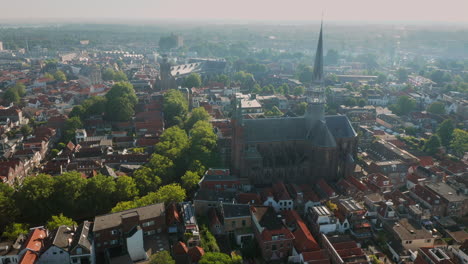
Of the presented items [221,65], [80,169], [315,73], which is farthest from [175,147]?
[221,65]

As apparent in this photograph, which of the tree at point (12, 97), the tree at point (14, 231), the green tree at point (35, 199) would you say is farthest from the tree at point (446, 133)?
the tree at point (12, 97)

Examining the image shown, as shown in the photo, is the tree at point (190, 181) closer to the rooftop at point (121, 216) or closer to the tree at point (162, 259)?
the rooftop at point (121, 216)

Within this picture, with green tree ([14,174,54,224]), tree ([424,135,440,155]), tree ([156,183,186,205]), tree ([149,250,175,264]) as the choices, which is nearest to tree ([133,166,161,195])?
tree ([156,183,186,205])

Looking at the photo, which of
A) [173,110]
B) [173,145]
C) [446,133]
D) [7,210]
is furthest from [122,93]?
[446,133]

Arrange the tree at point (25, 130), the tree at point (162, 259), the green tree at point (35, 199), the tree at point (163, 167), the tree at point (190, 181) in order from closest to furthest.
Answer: the tree at point (162, 259) < the green tree at point (35, 199) < the tree at point (190, 181) < the tree at point (163, 167) < the tree at point (25, 130)

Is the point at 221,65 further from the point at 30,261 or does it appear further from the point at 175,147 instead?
the point at 30,261

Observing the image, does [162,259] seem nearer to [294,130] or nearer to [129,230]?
[129,230]
